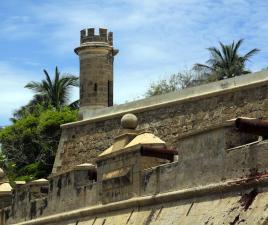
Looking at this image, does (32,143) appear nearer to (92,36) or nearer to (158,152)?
(92,36)

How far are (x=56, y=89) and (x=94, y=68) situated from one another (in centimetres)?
1481

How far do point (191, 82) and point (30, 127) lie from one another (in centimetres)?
760

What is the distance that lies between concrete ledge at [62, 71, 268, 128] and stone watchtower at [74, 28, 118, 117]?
1845mm

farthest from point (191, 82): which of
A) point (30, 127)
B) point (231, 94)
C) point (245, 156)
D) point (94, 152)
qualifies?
point (245, 156)

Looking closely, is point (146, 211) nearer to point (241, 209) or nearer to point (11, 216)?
point (241, 209)

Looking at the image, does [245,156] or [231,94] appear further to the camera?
[231,94]

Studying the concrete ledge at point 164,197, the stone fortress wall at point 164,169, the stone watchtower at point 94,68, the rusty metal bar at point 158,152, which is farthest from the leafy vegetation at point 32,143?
the rusty metal bar at point 158,152

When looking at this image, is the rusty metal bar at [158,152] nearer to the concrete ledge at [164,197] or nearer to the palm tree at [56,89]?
the concrete ledge at [164,197]

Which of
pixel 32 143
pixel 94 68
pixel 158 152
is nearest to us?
pixel 158 152

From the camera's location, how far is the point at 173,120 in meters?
20.3

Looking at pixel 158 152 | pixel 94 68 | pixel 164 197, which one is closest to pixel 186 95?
pixel 158 152

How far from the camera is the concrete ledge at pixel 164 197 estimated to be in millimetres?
11023

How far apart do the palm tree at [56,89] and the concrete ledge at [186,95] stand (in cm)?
1649

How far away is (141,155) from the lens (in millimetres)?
14102
